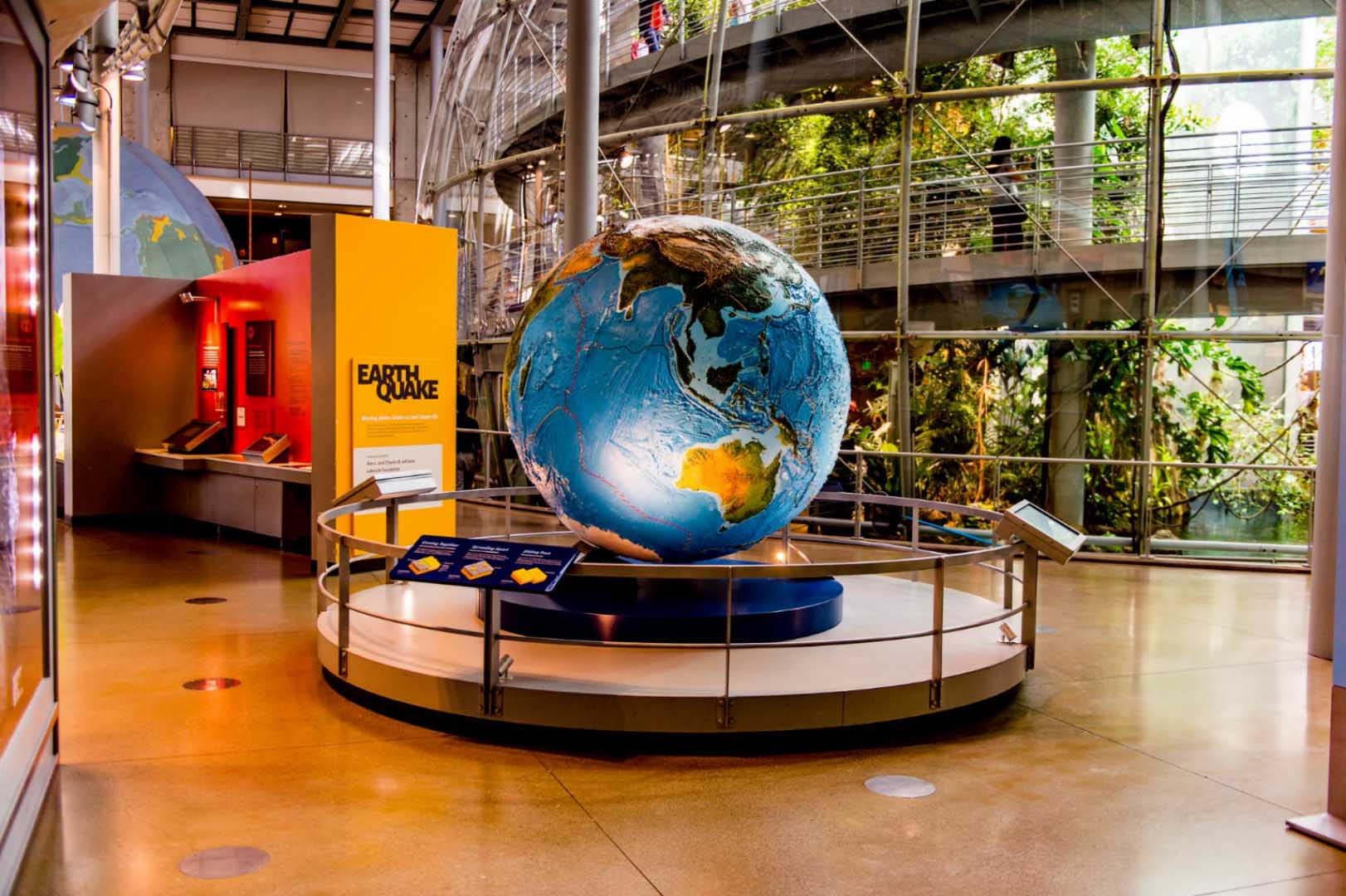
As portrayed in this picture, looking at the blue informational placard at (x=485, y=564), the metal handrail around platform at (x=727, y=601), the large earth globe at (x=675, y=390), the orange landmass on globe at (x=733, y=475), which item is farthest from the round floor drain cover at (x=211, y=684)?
the orange landmass on globe at (x=733, y=475)

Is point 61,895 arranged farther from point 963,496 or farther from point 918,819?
point 963,496

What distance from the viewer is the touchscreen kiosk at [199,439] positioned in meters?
12.6

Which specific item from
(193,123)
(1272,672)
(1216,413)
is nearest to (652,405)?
(1272,672)

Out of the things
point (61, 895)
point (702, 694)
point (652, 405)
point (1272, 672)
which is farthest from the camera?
point (1272, 672)

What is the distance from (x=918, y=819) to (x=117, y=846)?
9.86 feet

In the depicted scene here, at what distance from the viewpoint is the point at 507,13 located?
17.1 meters

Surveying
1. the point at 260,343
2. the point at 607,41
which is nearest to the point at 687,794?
the point at 260,343

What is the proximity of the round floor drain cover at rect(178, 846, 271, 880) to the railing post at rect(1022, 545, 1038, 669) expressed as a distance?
13.9 feet

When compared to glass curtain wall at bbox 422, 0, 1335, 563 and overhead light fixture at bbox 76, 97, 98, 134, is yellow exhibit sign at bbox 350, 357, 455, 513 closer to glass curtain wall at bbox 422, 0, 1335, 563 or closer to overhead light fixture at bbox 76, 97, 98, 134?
glass curtain wall at bbox 422, 0, 1335, 563

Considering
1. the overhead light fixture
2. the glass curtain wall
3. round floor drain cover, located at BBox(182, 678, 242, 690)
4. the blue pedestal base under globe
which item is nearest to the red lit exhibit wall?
the overhead light fixture

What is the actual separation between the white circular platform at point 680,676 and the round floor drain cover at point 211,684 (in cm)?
51

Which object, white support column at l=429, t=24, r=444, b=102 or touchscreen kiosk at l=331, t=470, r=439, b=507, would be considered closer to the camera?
touchscreen kiosk at l=331, t=470, r=439, b=507

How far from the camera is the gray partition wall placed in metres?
12.9

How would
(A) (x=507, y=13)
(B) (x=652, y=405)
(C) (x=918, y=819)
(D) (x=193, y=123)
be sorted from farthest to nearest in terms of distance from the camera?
(D) (x=193, y=123) → (A) (x=507, y=13) → (B) (x=652, y=405) → (C) (x=918, y=819)
